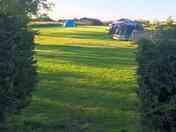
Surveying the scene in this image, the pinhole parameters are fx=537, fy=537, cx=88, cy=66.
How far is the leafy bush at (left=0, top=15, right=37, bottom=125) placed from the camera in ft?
26.6

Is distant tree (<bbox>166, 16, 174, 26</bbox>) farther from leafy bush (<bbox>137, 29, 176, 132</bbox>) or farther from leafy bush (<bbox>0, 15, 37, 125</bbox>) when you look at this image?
leafy bush (<bbox>0, 15, 37, 125</bbox>)

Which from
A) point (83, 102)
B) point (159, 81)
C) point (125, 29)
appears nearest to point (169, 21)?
point (159, 81)

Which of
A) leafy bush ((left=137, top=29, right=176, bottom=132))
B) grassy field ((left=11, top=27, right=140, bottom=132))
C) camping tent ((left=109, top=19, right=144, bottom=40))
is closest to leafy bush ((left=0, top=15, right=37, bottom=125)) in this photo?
grassy field ((left=11, top=27, right=140, bottom=132))

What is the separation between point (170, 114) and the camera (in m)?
7.86

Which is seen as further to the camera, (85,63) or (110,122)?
(85,63)

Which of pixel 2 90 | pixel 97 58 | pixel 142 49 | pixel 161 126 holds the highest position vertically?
pixel 142 49

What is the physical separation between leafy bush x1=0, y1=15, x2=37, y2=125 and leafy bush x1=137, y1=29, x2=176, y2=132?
194 cm

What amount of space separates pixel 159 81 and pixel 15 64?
2261 millimetres

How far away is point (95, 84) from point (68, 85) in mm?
852

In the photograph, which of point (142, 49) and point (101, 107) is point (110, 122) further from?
point (142, 49)

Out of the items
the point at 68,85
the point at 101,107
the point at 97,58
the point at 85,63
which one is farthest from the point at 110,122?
the point at 97,58

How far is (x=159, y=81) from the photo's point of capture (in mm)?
7797

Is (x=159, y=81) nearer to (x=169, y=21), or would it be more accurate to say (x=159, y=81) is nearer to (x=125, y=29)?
(x=169, y=21)

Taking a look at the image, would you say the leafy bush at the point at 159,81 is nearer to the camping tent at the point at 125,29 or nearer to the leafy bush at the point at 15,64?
the leafy bush at the point at 15,64
